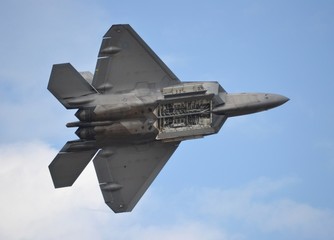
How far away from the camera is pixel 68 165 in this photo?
41031 millimetres

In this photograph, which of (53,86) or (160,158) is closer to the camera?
(53,86)

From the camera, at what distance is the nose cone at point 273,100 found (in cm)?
4119

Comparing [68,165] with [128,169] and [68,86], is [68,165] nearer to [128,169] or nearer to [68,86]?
[128,169]

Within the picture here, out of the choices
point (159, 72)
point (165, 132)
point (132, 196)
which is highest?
point (159, 72)

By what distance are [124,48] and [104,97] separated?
8.42 ft

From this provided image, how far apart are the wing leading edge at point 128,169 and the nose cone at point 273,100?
487 cm

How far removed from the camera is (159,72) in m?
40.8

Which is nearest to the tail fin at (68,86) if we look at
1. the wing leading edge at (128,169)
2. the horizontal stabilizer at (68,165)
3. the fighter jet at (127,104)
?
the fighter jet at (127,104)

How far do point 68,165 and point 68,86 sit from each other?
3.99m

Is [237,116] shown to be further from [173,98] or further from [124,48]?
[124,48]

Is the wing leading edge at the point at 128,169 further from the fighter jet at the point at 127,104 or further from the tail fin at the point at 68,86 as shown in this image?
the tail fin at the point at 68,86

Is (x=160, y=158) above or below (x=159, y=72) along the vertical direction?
below

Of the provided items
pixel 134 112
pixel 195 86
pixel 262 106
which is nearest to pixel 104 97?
pixel 134 112

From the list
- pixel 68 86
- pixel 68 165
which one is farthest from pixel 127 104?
pixel 68 165
